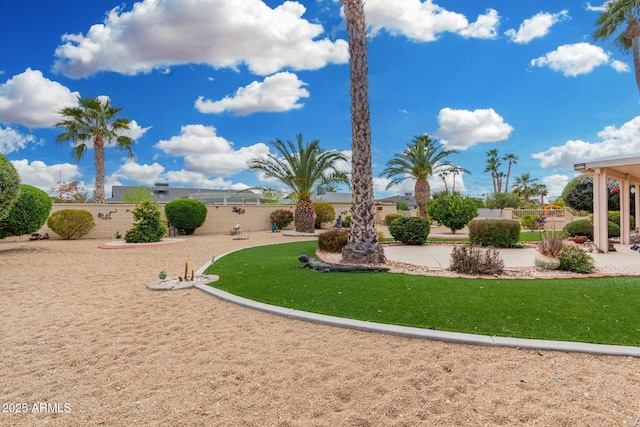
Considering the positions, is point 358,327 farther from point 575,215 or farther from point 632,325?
point 575,215

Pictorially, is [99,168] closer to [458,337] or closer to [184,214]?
[184,214]

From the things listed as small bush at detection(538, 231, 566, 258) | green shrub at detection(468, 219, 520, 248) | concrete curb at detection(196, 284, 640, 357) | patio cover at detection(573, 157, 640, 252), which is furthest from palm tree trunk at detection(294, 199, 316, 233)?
concrete curb at detection(196, 284, 640, 357)

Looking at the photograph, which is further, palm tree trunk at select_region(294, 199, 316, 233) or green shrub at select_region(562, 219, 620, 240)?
Result: palm tree trunk at select_region(294, 199, 316, 233)

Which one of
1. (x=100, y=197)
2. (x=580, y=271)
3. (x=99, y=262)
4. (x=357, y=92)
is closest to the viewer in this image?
(x=580, y=271)

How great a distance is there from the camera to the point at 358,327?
14.4ft

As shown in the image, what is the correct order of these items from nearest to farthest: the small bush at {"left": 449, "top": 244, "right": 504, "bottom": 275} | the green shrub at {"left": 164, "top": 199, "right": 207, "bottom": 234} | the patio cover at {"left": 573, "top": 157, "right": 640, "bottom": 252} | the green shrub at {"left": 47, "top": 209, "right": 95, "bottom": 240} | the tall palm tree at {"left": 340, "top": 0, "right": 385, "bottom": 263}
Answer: the small bush at {"left": 449, "top": 244, "right": 504, "bottom": 275}
the tall palm tree at {"left": 340, "top": 0, "right": 385, "bottom": 263}
the patio cover at {"left": 573, "top": 157, "right": 640, "bottom": 252}
the green shrub at {"left": 47, "top": 209, "right": 95, "bottom": 240}
the green shrub at {"left": 164, "top": 199, "right": 207, "bottom": 234}

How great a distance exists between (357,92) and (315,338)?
665cm

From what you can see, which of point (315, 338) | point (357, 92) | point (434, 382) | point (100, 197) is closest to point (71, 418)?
point (315, 338)

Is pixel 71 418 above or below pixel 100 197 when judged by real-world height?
below

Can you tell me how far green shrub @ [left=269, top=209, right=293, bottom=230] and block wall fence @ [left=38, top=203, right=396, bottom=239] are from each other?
19.6 inches

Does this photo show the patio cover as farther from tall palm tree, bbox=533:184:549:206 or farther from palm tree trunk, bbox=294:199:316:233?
tall palm tree, bbox=533:184:549:206

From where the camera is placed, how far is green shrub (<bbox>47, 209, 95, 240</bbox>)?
55.6ft

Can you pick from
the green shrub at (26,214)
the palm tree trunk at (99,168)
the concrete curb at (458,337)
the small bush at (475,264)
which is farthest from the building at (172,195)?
the concrete curb at (458,337)

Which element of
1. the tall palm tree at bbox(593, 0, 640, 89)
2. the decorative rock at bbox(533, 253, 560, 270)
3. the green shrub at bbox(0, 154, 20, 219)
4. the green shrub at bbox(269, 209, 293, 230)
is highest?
the tall palm tree at bbox(593, 0, 640, 89)
